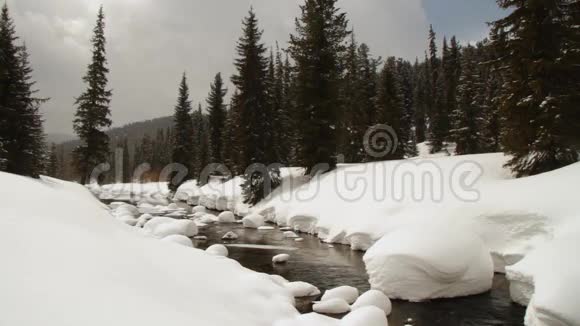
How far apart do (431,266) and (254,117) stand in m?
21.6

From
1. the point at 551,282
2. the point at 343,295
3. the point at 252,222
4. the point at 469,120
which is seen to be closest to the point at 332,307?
the point at 343,295

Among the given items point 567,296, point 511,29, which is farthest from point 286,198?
point 567,296

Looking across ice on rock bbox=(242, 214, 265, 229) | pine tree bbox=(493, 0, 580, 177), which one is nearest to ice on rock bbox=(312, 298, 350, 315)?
pine tree bbox=(493, 0, 580, 177)

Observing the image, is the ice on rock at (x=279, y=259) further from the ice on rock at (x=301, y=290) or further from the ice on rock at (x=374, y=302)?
the ice on rock at (x=374, y=302)

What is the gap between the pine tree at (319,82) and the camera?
26.0 m

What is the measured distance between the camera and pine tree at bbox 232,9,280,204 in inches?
1104

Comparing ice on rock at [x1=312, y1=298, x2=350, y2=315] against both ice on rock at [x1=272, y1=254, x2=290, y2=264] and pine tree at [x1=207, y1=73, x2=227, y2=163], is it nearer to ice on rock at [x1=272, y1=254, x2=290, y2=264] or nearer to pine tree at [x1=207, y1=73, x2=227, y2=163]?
ice on rock at [x1=272, y1=254, x2=290, y2=264]

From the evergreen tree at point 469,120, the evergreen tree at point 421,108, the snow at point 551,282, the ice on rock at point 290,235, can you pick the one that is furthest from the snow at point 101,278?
the evergreen tree at point 421,108

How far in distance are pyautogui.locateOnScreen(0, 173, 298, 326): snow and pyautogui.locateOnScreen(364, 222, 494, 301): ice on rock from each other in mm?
3433

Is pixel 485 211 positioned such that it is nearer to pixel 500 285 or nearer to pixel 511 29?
pixel 500 285

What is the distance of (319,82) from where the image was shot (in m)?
26.3

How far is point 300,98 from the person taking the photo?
2650 centimetres

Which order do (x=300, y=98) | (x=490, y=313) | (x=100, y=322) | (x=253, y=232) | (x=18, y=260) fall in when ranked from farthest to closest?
1. (x=300, y=98)
2. (x=253, y=232)
3. (x=490, y=313)
4. (x=18, y=260)
5. (x=100, y=322)

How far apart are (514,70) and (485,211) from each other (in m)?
6.64
